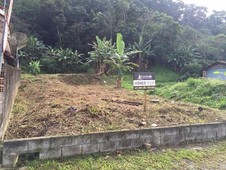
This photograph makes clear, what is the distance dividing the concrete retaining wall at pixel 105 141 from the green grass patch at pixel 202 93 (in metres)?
4.02

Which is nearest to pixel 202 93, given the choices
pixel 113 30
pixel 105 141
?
pixel 105 141

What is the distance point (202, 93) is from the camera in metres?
10.9

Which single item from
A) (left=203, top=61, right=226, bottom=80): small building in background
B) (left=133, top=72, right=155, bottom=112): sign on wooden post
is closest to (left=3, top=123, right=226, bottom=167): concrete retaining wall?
(left=133, top=72, right=155, bottom=112): sign on wooden post

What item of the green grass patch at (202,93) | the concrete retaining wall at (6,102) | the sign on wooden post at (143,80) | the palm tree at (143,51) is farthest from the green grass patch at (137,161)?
the palm tree at (143,51)

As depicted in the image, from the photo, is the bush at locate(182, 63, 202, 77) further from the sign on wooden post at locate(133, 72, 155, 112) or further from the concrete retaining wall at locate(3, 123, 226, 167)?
the concrete retaining wall at locate(3, 123, 226, 167)

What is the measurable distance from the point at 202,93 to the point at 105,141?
8.05m

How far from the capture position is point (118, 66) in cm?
1297

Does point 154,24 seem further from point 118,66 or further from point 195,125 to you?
point 195,125

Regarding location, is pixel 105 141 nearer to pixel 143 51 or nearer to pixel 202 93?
pixel 202 93

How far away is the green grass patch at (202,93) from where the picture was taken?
955cm

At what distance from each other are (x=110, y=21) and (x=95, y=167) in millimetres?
24178

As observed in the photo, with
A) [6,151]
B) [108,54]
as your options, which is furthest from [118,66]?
[6,151]

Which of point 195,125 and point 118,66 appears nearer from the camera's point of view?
point 195,125

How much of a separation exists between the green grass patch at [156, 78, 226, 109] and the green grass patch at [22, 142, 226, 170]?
487 centimetres
